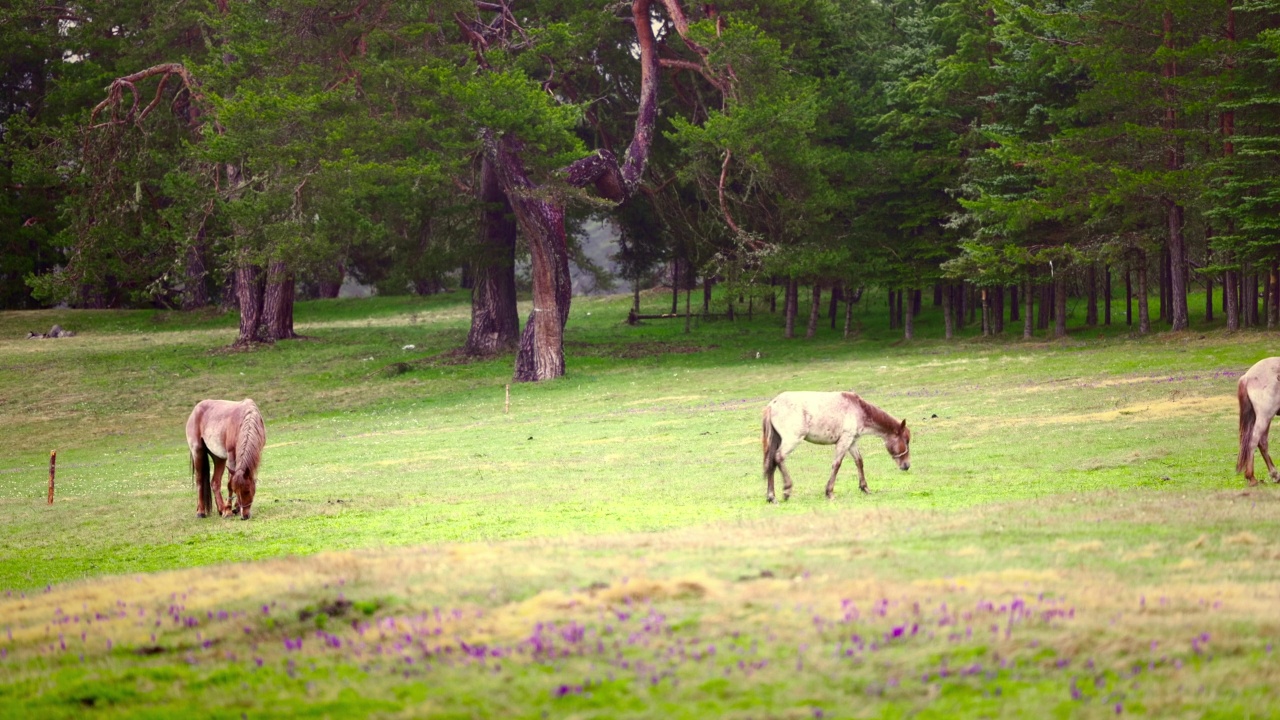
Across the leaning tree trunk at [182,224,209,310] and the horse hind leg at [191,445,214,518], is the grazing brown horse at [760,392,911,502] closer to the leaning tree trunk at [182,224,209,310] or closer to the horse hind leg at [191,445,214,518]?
the horse hind leg at [191,445,214,518]

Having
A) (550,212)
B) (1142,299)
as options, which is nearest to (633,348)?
(550,212)

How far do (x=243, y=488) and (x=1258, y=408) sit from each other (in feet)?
52.5

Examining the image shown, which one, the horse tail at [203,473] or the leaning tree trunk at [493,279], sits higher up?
the leaning tree trunk at [493,279]

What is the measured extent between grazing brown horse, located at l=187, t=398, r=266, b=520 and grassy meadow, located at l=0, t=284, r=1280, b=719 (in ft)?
1.96

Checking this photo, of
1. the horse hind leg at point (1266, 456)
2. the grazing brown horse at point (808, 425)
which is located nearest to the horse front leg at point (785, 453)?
the grazing brown horse at point (808, 425)

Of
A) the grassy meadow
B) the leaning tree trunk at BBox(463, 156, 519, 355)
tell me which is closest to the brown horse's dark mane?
the grassy meadow

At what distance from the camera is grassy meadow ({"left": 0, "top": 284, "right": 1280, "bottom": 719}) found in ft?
24.8

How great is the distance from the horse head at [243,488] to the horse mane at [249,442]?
0.22ft

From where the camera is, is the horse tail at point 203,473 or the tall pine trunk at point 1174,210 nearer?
the horse tail at point 203,473

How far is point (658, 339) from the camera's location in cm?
6125

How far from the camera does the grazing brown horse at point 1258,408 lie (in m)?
17.2

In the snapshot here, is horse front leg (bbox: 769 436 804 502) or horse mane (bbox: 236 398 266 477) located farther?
horse mane (bbox: 236 398 266 477)

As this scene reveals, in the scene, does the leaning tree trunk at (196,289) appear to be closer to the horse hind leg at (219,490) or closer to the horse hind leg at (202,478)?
the horse hind leg at (219,490)

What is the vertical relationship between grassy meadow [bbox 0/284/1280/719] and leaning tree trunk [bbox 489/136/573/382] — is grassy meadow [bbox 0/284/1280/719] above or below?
Answer: below
